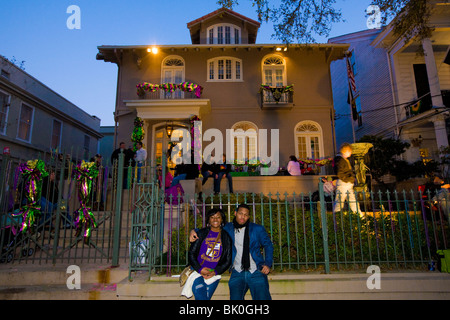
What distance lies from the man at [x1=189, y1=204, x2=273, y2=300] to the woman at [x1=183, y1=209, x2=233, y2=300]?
0.10 m

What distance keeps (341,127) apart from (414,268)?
66.4ft

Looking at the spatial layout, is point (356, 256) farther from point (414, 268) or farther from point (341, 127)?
point (341, 127)

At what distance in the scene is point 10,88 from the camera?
46.2 ft

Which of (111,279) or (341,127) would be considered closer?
(111,279)

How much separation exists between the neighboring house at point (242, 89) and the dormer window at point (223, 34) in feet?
2.31

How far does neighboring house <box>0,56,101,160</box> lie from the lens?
14.1m

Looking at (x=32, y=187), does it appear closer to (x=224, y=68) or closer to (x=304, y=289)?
(x=304, y=289)

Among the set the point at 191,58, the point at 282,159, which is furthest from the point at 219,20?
the point at 282,159

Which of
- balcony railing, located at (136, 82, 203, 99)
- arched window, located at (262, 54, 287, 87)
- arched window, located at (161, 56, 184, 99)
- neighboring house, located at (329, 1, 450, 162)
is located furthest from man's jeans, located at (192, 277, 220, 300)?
arched window, located at (262, 54, 287, 87)

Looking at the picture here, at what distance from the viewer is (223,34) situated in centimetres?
1723

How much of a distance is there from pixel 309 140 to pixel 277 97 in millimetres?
3018

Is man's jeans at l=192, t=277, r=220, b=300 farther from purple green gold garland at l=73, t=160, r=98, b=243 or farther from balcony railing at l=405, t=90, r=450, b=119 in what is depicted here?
balcony railing at l=405, t=90, r=450, b=119
